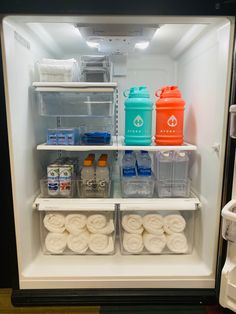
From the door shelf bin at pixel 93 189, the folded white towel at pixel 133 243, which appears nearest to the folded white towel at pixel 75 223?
the door shelf bin at pixel 93 189

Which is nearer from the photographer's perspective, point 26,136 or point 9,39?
point 9,39

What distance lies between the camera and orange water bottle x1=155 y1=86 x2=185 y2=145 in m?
1.09

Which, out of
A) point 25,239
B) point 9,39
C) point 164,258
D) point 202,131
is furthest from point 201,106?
point 25,239

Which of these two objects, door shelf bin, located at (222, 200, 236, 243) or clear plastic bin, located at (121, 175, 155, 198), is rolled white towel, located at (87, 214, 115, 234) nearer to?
clear plastic bin, located at (121, 175, 155, 198)

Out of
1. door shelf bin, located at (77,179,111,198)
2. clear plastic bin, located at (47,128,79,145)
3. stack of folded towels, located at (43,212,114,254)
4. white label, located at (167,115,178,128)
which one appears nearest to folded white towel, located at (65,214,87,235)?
stack of folded towels, located at (43,212,114,254)

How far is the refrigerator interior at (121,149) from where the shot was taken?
85cm

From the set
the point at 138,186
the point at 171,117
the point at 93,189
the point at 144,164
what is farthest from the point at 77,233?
the point at 171,117

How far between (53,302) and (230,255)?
2.28 feet

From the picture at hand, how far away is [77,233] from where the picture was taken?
114 cm

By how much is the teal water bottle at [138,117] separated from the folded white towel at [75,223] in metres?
0.43

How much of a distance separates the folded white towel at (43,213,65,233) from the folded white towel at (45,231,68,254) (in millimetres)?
25

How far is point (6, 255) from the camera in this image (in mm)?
946

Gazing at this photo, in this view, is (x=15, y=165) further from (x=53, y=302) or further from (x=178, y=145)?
(x=178, y=145)

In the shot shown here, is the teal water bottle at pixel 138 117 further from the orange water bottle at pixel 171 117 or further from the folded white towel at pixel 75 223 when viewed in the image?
the folded white towel at pixel 75 223
